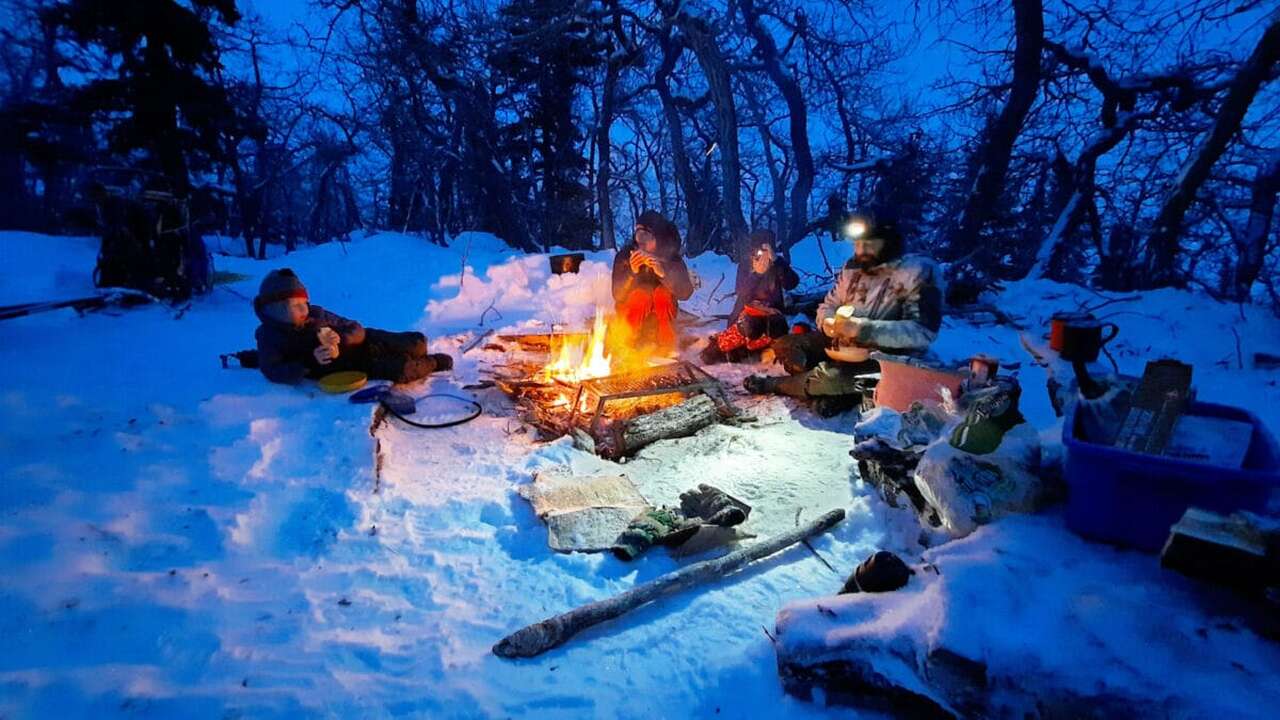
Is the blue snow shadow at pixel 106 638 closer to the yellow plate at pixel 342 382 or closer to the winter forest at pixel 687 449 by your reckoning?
the winter forest at pixel 687 449

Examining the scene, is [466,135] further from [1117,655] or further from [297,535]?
[1117,655]

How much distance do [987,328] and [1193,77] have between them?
5.59 metres

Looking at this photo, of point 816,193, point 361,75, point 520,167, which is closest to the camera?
point 361,75

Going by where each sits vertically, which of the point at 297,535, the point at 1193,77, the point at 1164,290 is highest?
the point at 1193,77

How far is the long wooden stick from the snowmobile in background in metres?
9.12

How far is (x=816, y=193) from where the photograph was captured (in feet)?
67.7

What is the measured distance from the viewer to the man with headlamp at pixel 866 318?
15.9 feet

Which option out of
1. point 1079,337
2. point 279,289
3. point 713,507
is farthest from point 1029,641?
point 279,289

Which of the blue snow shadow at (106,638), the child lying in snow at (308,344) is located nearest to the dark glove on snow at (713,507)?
the blue snow shadow at (106,638)

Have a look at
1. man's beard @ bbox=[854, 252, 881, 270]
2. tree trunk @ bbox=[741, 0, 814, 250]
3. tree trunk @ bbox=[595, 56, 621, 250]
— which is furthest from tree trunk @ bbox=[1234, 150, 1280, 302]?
tree trunk @ bbox=[595, 56, 621, 250]

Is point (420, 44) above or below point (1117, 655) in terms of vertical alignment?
above

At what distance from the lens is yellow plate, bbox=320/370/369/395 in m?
4.99

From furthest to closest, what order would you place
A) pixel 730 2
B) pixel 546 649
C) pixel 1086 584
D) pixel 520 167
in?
pixel 520 167, pixel 730 2, pixel 546 649, pixel 1086 584

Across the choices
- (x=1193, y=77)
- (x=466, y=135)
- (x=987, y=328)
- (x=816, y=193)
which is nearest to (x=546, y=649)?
(x=987, y=328)
